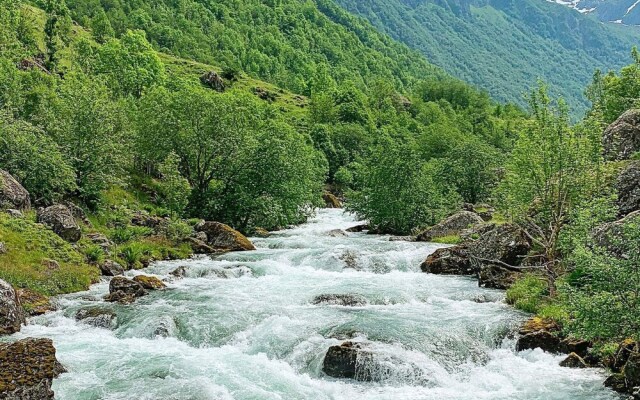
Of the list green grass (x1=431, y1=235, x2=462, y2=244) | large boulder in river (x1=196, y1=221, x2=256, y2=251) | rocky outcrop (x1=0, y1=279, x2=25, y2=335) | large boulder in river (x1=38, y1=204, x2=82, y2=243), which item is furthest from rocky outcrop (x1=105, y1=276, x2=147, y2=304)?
green grass (x1=431, y1=235, x2=462, y2=244)

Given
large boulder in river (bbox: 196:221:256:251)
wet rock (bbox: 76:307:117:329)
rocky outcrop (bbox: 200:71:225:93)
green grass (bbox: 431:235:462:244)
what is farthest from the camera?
rocky outcrop (bbox: 200:71:225:93)

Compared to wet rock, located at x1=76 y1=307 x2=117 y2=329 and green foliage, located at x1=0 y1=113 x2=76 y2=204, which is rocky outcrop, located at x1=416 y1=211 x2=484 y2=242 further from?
wet rock, located at x1=76 y1=307 x2=117 y2=329

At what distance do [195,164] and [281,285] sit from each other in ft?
80.9

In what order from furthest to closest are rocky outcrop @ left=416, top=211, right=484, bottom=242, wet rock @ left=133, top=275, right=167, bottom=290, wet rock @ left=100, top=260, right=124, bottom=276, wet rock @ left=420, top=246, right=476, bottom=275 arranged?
rocky outcrop @ left=416, top=211, right=484, bottom=242 < wet rock @ left=420, top=246, right=476, bottom=275 < wet rock @ left=100, top=260, right=124, bottom=276 < wet rock @ left=133, top=275, right=167, bottom=290

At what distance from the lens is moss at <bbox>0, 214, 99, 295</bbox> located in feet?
97.4

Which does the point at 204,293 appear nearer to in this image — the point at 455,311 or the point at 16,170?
the point at 455,311

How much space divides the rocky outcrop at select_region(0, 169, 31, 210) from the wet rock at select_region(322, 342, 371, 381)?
24.9m

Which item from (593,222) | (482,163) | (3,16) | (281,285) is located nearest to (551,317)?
(593,222)

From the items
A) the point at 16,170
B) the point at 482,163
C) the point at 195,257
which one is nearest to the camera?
the point at 16,170

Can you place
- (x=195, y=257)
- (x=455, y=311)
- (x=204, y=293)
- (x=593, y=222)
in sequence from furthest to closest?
1. (x=195, y=257)
2. (x=204, y=293)
3. (x=455, y=311)
4. (x=593, y=222)

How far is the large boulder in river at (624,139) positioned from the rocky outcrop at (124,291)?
30365 millimetres

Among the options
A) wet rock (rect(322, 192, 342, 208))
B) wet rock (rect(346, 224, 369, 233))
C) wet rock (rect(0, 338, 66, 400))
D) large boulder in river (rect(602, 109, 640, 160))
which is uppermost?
large boulder in river (rect(602, 109, 640, 160))

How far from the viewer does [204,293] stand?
31.0 meters

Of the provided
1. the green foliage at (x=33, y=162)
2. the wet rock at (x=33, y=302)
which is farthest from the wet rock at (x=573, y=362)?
the green foliage at (x=33, y=162)
